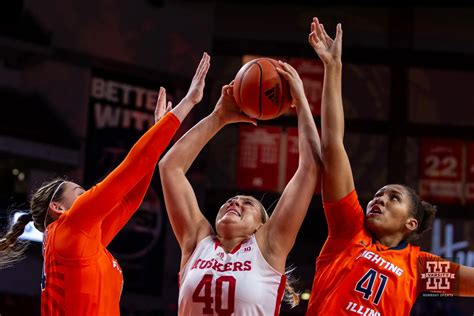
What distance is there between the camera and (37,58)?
35.1 ft

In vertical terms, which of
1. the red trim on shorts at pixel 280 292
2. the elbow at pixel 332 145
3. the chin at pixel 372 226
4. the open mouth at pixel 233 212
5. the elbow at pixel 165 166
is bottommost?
the red trim on shorts at pixel 280 292

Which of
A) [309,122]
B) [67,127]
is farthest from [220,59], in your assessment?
[309,122]

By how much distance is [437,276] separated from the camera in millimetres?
3975

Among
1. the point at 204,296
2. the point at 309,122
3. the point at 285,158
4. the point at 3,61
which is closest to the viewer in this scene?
Answer: the point at 204,296

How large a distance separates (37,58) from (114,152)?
61.9 inches

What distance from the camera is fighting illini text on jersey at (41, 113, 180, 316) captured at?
12.3 ft

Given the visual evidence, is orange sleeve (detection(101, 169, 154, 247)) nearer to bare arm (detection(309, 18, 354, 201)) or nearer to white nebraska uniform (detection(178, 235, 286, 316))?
white nebraska uniform (detection(178, 235, 286, 316))

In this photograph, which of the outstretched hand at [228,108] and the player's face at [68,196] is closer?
the player's face at [68,196]

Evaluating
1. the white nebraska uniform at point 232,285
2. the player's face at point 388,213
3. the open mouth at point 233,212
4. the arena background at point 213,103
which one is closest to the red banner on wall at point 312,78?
the arena background at point 213,103

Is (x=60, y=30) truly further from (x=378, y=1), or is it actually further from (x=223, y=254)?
(x=223, y=254)

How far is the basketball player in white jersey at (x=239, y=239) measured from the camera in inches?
142

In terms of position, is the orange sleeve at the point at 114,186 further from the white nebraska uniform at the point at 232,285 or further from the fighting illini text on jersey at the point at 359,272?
the fighting illini text on jersey at the point at 359,272

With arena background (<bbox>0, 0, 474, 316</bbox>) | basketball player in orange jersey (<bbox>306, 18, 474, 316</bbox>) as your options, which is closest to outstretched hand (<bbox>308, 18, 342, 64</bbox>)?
basketball player in orange jersey (<bbox>306, 18, 474, 316</bbox>)

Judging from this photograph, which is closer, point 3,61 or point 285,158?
point 3,61
